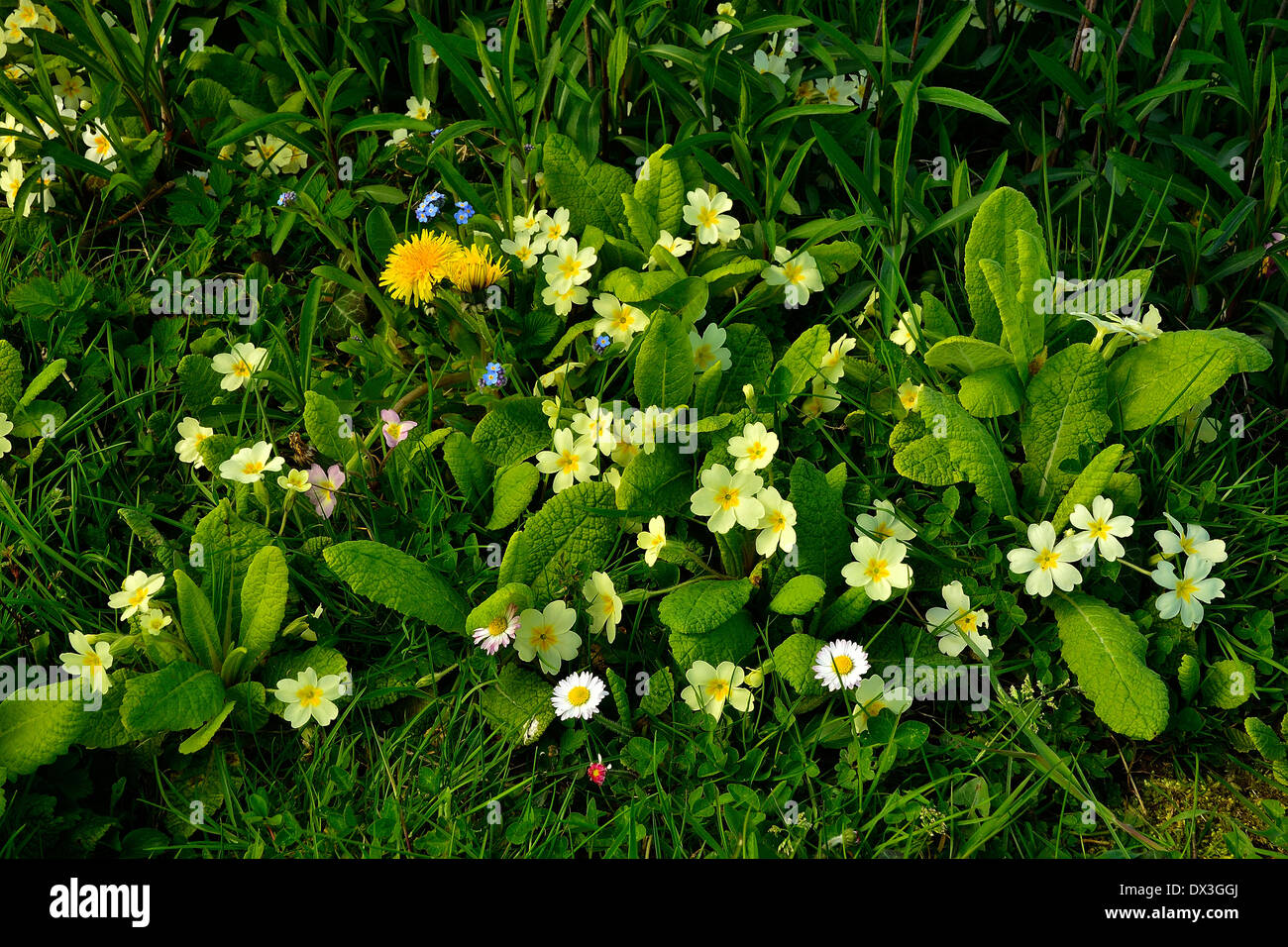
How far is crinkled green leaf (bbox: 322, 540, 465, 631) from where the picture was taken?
6.42 feet

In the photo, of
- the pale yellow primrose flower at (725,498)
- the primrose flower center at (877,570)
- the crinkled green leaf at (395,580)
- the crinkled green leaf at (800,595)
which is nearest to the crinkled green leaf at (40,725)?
the crinkled green leaf at (395,580)

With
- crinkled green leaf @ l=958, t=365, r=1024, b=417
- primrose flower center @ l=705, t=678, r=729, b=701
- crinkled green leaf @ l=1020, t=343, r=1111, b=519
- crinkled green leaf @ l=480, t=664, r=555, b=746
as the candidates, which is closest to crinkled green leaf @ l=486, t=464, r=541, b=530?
crinkled green leaf @ l=480, t=664, r=555, b=746

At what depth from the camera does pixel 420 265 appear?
2318 mm

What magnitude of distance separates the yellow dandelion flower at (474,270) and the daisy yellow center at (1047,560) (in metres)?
1.29

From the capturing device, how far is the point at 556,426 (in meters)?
2.27

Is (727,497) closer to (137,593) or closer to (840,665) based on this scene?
(840,665)

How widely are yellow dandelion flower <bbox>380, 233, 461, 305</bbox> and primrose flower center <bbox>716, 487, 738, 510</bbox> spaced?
2.64 feet

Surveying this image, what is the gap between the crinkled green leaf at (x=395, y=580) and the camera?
1958mm

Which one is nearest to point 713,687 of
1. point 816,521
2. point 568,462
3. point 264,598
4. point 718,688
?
point 718,688

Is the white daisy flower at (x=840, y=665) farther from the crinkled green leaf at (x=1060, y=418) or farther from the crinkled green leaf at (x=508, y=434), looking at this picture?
the crinkled green leaf at (x=508, y=434)

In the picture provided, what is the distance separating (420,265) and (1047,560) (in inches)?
56.2

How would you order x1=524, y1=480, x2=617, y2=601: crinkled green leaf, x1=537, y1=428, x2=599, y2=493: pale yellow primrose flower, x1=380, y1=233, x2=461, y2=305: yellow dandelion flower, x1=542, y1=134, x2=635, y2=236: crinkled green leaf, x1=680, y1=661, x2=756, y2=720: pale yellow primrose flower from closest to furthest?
1. x1=680, y1=661, x2=756, y2=720: pale yellow primrose flower
2. x1=524, y1=480, x2=617, y2=601: crinkled green leaf
3. x1=537, y1=428, x2=599, y2=493: pale yellow primrose flower
4. x1=380, y1=233, x2=461, y2=305: yellow dandelion flower
5. x1=542, y1=134, x2=635, y2=236: crinkled green leaf

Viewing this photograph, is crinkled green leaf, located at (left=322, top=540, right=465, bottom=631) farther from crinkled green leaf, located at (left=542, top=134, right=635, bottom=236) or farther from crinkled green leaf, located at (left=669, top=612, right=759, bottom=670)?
crinkled green leaf, located at (left=542, top=134, right=635, bottom=236)

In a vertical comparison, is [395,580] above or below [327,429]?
below
